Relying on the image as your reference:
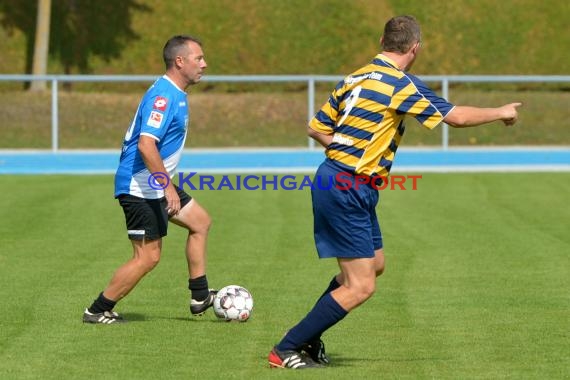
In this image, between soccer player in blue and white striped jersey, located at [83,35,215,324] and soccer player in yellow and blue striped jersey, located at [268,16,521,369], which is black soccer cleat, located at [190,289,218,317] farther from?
soccer player in yellow and blue striped jersey, located at [268,16,521,369]

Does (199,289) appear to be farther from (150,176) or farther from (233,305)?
(150,176)

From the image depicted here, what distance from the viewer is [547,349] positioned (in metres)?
7.30

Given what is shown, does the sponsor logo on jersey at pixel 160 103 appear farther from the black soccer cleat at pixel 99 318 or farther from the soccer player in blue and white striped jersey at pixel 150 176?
the black soccer cleat at pixel 99 318

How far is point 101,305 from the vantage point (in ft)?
26.5

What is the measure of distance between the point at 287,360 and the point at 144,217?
5.60 ft

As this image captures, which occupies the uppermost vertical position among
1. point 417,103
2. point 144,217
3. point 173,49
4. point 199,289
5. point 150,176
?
point 173,49

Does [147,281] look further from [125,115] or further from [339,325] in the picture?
[125,115]

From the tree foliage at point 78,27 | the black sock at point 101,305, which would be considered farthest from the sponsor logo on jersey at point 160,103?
the tree foliage at point 78,27

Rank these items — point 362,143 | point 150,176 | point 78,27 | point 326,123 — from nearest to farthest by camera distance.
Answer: point 362,143 < point 326,123 < point 150,176 < point 78,27

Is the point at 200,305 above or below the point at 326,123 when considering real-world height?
below

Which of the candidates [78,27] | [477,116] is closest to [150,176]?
[477,116]

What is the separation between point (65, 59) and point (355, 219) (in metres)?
24.7

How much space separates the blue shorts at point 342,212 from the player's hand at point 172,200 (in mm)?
1313

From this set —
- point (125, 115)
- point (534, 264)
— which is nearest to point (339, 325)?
point (534, 264)
